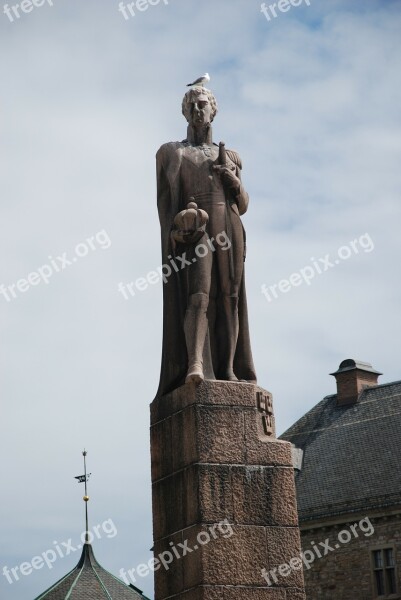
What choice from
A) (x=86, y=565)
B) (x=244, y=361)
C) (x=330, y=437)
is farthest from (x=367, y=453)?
(x=244, y=361)

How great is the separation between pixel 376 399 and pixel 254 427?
149ft

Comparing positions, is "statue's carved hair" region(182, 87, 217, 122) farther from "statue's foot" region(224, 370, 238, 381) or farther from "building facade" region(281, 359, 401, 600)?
"building facade" region(281, 359, 401, 600)

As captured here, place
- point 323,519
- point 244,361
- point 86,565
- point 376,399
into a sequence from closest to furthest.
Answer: point 244,361 < point 323,519 < point 376,399 < point 86,565

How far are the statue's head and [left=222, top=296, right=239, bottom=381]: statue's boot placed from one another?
1.91 m

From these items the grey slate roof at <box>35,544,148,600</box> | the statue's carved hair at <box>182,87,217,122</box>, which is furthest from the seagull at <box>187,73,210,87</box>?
the grey slate roof at <box>35,544,148,600</box>

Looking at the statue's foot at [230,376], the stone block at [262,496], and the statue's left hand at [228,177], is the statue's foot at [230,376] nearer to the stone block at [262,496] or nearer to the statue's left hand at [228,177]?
the stone block at [262,496]

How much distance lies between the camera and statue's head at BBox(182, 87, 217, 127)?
15.3 meters

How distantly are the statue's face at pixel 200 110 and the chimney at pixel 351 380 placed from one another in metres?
45.0

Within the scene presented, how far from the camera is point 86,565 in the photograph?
6512 cm

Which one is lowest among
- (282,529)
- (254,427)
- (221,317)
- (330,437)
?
(282,529)

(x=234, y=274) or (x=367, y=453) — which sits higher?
(x=367, y=453)

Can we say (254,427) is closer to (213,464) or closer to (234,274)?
(213,464)

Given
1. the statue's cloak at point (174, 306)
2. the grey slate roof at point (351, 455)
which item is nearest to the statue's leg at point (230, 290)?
the statue's cloak at point (174, 306)

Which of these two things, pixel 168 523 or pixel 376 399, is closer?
pixel 168 523
